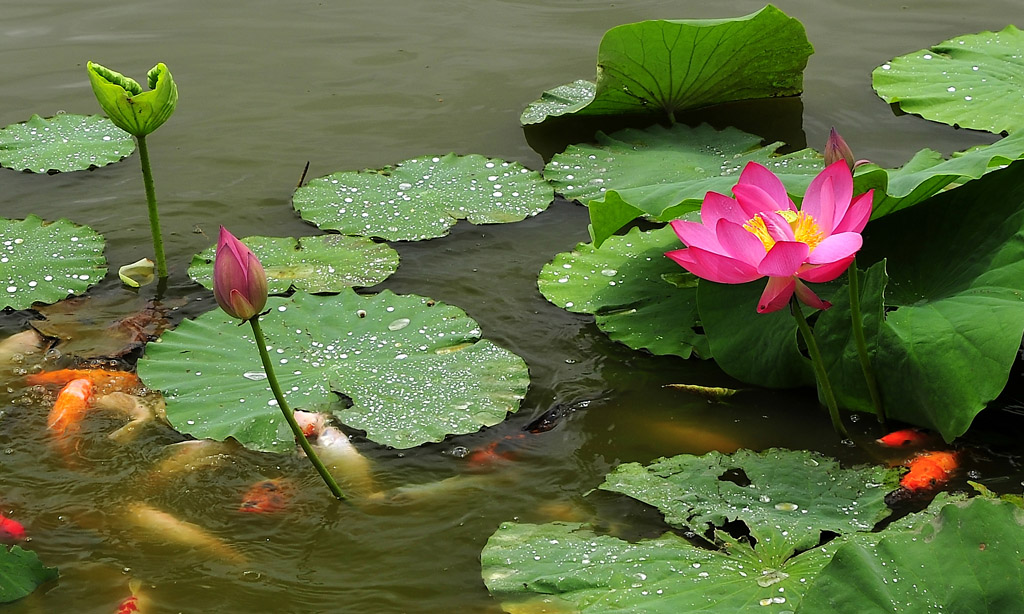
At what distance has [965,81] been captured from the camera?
3.26 metres

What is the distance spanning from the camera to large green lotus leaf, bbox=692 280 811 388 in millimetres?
2150

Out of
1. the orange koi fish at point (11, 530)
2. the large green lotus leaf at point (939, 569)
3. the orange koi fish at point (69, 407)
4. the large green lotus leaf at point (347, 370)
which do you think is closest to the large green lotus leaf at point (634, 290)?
the large green lotus leaf at point (347, 370)

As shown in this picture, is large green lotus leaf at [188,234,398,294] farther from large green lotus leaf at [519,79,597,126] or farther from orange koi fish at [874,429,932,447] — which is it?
orange koi fish at [874,429,932,447]

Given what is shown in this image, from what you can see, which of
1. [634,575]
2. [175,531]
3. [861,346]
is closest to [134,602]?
[175,531]

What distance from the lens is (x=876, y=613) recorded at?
52.1 inches

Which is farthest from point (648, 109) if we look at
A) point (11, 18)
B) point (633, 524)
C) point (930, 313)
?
point (11, 18)

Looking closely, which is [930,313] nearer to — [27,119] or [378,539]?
[378,539]

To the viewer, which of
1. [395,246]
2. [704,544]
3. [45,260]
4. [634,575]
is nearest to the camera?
[634,575]

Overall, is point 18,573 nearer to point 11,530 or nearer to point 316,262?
point 11,530

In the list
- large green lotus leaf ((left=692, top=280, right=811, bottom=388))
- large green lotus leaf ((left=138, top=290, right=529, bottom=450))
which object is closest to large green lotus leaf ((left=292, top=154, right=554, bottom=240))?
large green lotus leaf ((left=138, top=290, right=529, bottom=450))

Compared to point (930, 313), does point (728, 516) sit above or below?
below

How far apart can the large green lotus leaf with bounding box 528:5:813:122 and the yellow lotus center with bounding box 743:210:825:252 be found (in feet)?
4.49

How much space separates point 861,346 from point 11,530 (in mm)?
1620

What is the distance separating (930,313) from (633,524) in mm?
703
